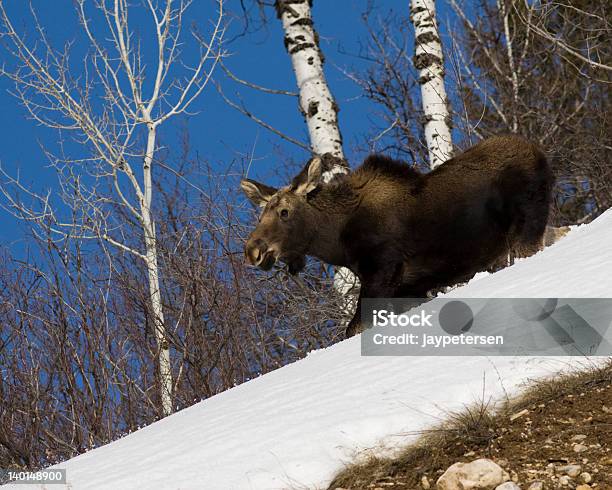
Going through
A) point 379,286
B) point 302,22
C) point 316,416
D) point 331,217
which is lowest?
point 316,416

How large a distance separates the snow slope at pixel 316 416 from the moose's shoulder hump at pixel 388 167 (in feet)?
6.82

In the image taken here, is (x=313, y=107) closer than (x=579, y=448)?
No

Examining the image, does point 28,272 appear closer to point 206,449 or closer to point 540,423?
point 206,449

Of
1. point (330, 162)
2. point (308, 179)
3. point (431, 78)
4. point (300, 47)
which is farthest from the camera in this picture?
point (431, 78)

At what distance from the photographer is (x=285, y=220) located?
8172mm

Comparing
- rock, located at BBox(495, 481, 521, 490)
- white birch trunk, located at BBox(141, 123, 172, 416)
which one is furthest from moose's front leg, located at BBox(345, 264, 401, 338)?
rock, located at BBox(495, 481, 521, 490)

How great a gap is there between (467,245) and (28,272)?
4661mm

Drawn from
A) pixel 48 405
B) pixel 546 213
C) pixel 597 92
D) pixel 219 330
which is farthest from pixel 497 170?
pixel 597 92

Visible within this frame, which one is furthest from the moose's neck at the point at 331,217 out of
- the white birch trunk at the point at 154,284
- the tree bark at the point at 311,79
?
the tree bark at the point at 311,79

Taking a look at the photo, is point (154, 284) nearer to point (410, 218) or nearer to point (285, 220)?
point (285, 220)

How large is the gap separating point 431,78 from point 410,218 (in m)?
4.74

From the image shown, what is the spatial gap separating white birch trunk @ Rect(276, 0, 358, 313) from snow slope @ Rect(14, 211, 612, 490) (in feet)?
18.5

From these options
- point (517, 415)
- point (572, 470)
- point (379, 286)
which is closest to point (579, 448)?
point (572, 470)

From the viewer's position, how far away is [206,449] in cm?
489
